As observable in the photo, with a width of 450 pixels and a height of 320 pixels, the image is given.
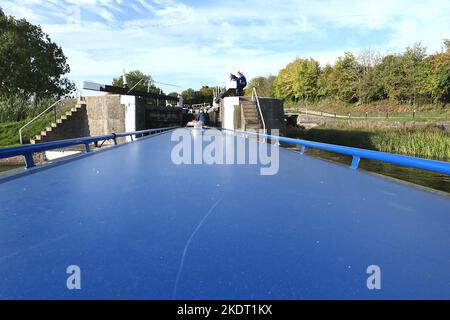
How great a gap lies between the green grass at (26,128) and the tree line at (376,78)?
122 feet

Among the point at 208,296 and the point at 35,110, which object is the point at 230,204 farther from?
the point at 35,110

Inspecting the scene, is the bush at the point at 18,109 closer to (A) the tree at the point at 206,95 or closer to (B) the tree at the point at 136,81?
(B) the tree at the point at 136,81

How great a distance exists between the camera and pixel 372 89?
4678cm

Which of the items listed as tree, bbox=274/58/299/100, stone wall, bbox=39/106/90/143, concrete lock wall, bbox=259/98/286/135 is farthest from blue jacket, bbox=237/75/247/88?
tree, bbox=274/58/299/100

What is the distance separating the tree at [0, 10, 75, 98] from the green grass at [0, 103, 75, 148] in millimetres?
13650

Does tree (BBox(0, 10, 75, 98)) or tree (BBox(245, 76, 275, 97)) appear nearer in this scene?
tree (BBox(0, 10, 75, 98))

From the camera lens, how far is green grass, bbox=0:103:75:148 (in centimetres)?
2004

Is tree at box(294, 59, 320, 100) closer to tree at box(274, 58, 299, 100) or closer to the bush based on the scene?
tree at box(274, 58, 299, 100)

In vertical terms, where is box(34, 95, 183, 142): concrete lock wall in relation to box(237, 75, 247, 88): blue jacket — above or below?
below

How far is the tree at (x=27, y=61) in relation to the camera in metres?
36.0

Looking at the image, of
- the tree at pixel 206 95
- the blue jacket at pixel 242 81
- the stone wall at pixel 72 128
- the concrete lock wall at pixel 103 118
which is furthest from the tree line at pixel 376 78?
the stone wall at pixel 72 128

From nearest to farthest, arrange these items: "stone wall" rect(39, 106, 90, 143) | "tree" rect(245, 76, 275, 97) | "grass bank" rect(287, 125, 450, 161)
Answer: "grass bank" rect(287, 125, 450, 161), "stone wall" rect(39, 106, 90, 143), "tree" rect(245, 76, 275, 97)

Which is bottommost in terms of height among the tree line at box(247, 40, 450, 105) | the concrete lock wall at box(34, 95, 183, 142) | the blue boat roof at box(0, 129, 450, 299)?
the blue boat roof at box(0, 129, 450, 299)

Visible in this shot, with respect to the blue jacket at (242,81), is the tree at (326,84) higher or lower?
higher
